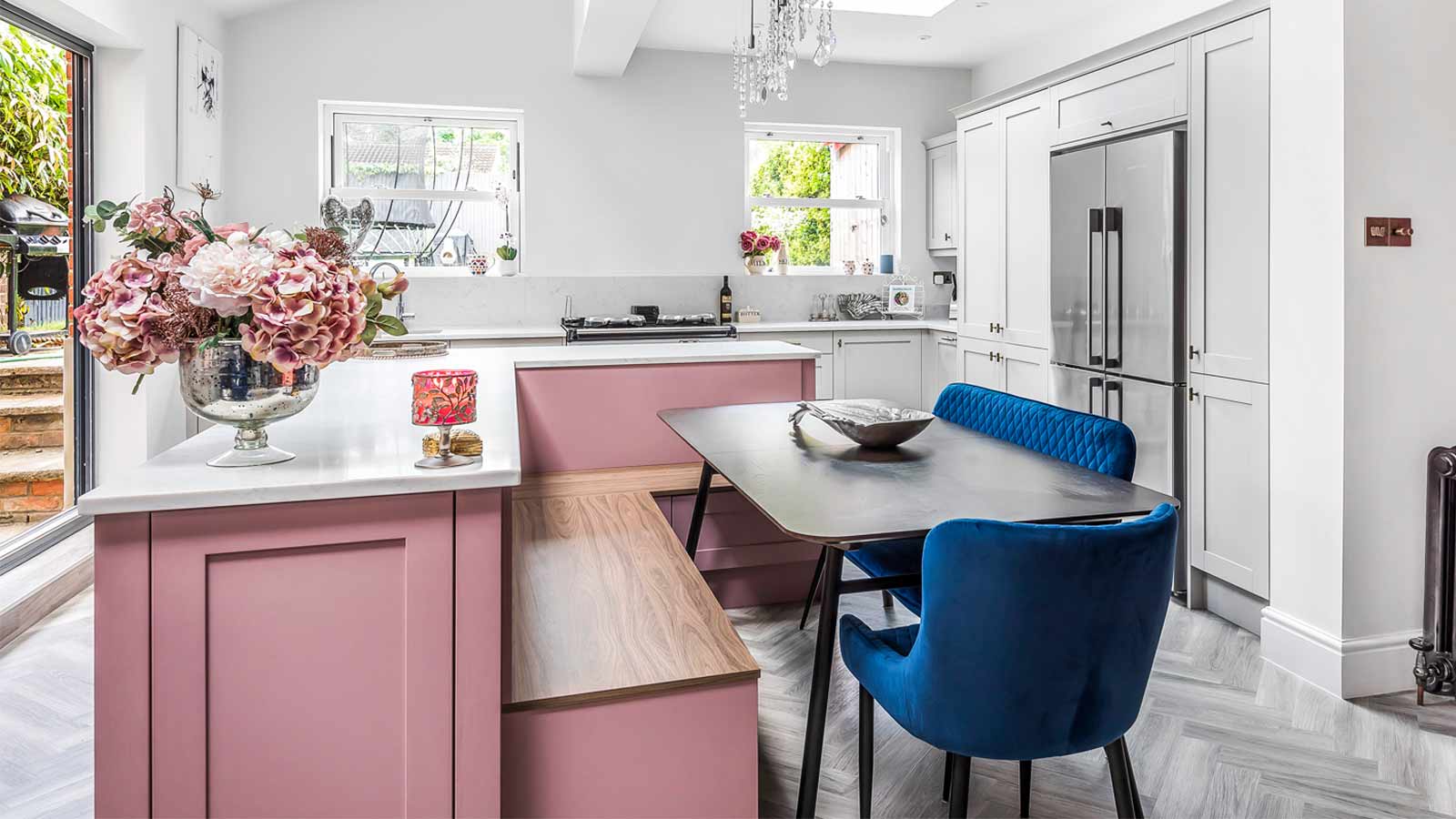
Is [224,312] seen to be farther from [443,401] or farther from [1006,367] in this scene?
[1006,367]

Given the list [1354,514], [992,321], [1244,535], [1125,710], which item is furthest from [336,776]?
[992,321]

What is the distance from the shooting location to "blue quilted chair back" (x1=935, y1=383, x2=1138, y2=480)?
7.03 ft

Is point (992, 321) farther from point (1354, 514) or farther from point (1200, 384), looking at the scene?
point (1354, 514)

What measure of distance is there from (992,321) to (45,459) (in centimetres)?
435

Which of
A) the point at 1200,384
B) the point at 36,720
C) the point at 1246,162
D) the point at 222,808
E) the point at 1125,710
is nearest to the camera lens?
the point at 222,808

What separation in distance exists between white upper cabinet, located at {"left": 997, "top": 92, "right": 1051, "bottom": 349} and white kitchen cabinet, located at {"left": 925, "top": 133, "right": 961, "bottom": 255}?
130 centimetres

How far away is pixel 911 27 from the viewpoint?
5289 mm

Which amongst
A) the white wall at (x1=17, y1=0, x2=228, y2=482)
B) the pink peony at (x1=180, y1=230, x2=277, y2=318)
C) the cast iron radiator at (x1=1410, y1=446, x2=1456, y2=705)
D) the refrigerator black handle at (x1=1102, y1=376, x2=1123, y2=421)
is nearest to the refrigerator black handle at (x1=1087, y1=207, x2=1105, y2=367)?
the refrigerator black handle at (x1=1102, y1=376, x2=1123, y2=421)

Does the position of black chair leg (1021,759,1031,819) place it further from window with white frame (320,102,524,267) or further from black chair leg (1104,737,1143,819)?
window with white frame (320,102,524,267)

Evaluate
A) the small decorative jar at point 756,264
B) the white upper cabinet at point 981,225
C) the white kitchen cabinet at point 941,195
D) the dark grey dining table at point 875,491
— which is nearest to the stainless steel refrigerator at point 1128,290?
the white upper cabinet at point 981,225

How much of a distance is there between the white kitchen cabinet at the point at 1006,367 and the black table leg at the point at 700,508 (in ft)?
6.64

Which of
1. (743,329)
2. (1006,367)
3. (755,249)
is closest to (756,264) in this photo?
(755,249)

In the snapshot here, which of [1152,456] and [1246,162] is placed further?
[1152,456]

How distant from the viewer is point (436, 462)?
1.35 meters
